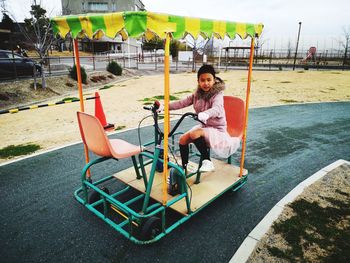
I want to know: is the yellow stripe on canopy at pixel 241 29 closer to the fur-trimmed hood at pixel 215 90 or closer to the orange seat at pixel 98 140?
the fur-trimmed hood at pixel 215 90

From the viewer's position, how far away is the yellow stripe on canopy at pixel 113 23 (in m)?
2.35

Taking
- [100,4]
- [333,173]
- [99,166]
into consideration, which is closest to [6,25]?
[100,4]

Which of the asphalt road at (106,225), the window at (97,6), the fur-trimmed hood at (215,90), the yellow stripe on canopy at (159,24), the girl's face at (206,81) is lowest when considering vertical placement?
the asphalt road at (106,225)

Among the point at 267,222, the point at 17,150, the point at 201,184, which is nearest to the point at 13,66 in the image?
the point at 17,150

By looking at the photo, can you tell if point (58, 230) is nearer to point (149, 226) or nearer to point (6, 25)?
point (149, 226)

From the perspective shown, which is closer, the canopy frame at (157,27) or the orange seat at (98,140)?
the canopy frame at (157,27)

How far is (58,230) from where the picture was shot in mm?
2994

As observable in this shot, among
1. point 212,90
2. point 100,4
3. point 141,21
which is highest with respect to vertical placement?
point 100,4

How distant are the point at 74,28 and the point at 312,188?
13.1ft

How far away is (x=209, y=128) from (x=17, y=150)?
14.3ft

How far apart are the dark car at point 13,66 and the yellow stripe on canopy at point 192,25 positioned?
11.7 m

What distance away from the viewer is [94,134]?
2.97 m

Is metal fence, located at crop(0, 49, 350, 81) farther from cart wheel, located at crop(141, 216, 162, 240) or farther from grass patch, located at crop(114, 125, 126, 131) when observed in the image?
cart wheel, located at crop(141, 216, 162, 240)

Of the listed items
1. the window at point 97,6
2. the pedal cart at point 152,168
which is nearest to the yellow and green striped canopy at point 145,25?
the pedal cart at point 152,168
